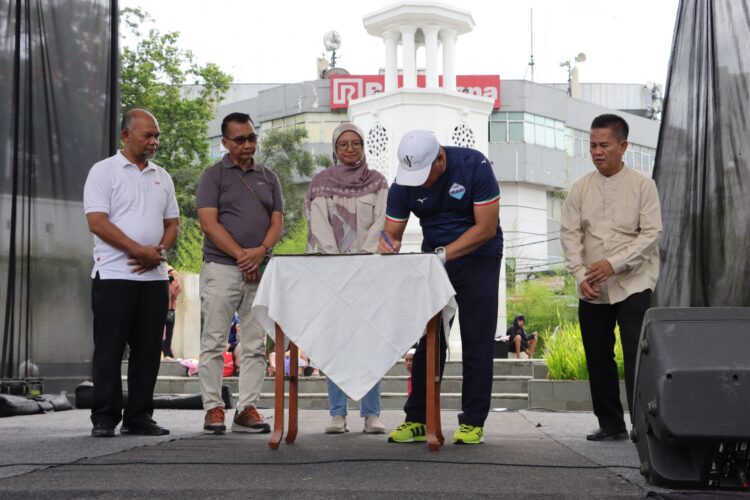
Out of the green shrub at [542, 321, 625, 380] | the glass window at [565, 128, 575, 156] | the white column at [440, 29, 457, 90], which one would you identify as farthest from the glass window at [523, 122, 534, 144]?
the green shrub at [542, 321, 625, 380]

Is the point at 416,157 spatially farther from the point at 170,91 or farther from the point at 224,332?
the point at 170,91

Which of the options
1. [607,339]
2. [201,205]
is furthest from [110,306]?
[607,339]

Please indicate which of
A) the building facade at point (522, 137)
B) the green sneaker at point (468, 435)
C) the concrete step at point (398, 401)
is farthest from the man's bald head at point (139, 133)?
the building facade at point (522, 137)

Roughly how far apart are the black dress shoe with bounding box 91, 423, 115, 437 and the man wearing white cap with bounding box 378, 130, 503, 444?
5.32 feet

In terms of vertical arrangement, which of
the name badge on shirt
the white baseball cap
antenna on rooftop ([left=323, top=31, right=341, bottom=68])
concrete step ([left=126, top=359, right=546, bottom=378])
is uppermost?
antenna on rooftop ([left=323, top=31, right=341, bottom=68])

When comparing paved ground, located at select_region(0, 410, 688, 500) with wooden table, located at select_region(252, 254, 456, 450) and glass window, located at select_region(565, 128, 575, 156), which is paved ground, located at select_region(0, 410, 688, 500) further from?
glass window, located at select_region(565, 128, 575, 156)

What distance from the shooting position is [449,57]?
2103 centimetres

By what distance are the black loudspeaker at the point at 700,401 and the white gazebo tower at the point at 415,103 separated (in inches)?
624

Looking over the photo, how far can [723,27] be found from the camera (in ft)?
21.7

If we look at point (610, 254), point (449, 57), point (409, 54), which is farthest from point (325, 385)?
point (610, 254)

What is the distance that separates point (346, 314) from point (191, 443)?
3.93 ft

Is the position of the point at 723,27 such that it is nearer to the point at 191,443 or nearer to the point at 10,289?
the point at 191,443

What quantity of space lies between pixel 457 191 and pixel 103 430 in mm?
2418

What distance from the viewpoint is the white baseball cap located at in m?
5.39
